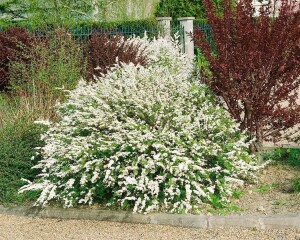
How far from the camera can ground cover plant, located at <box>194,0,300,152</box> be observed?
708 cm

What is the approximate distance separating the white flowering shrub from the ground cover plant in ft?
1.02

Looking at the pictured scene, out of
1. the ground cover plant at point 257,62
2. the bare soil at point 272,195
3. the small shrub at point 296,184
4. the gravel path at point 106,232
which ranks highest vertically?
the ground cover plant at point 257,62

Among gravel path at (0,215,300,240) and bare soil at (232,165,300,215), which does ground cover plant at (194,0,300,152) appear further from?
gravel path at (0,215,300,240)

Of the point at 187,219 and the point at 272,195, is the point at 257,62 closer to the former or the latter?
the point at 272,195

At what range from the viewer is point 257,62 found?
7094 millimetres

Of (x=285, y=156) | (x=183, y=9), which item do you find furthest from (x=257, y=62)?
(x=183, y=9)

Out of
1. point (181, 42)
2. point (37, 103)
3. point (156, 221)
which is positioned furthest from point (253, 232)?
point (181, 42)

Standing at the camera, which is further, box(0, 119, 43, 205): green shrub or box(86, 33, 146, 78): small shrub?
box(86, 33, 146, 78): small shrub

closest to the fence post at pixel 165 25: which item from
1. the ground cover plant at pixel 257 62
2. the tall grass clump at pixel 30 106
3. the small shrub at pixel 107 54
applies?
the small shrub at pixel 107 54

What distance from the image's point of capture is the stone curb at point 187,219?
5.73 metres

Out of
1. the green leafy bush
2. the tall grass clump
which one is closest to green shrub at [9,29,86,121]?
the tall grass clump

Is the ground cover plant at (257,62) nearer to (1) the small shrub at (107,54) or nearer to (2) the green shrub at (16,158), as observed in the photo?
(2) the green shrub at (16,158)

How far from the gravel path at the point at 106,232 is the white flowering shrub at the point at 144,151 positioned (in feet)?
0.72

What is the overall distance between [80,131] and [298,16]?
2.79m
